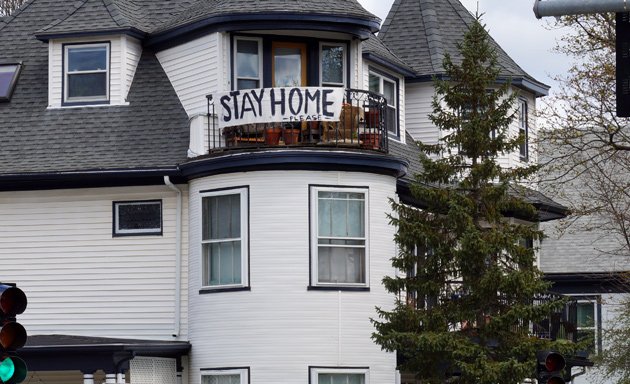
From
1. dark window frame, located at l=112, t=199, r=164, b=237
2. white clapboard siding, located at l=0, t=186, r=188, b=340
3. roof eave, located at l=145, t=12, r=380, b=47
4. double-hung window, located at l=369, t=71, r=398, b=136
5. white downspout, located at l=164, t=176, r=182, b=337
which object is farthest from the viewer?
double-hung window, located at l=369, t=71, r=398, b=136

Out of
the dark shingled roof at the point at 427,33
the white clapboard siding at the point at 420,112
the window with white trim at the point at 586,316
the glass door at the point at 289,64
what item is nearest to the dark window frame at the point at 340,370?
the glass door at the point at 289,64

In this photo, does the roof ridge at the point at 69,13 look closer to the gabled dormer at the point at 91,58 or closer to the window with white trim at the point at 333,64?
the gabled dormer at the point at 91,58

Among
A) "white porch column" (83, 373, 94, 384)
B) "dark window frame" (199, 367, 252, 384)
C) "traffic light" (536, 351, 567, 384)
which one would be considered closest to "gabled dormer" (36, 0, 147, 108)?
"dark window frame" (199, 367, 252, 384)

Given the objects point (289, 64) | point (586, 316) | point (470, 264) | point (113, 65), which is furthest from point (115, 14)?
point (586, 316)

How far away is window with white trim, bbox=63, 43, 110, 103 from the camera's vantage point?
3278 cm

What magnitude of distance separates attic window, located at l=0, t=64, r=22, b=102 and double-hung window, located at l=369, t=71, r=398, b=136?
8057 millimetres

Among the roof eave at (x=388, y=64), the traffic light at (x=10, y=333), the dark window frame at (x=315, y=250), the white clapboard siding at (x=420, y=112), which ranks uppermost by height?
the roof eave at (x=388, y=64)

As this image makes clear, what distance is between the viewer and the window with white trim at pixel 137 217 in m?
31.2

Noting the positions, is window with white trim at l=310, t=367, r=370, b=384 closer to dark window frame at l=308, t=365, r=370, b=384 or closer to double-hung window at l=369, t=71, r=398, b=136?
dark window frame at l=308, t=365, r=370, b=384

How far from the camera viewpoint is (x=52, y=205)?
31.8m

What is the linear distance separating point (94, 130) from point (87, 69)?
1.52m

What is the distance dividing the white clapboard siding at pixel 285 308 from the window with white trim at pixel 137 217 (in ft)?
5.94

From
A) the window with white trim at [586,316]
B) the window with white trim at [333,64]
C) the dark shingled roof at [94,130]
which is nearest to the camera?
the dark shingled roof at [94,130]

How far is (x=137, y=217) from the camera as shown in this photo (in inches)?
1235
